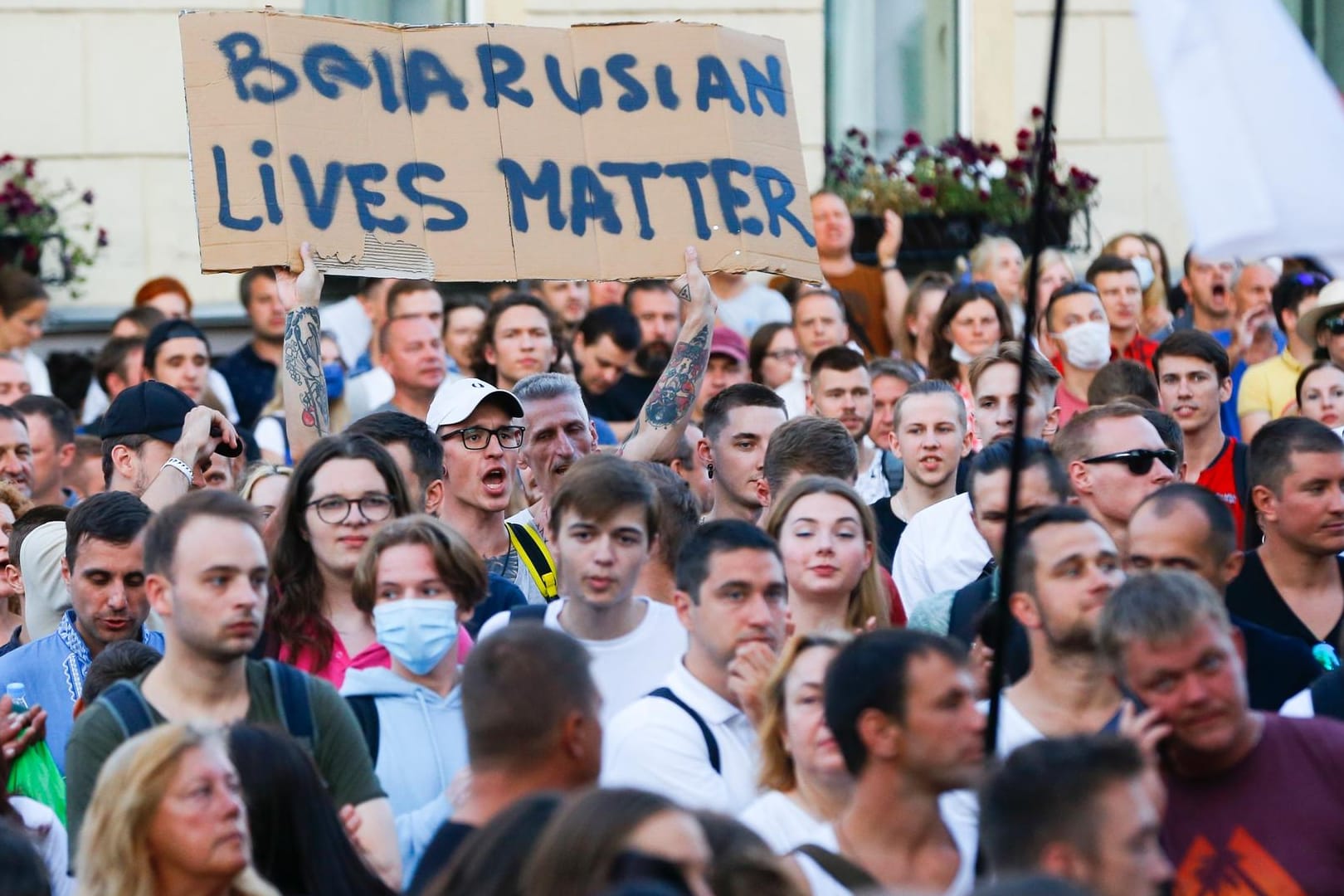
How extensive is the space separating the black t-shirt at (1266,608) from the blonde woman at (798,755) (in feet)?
5.65

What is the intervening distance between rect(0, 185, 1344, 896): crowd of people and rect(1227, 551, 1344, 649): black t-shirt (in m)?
0.01

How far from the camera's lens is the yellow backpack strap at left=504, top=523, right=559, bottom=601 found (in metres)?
6.78

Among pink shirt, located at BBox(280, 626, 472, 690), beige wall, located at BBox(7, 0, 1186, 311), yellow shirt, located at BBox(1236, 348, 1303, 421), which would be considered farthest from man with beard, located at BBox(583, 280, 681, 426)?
pink shirt, located at BBox(280, 626, 472, 690)

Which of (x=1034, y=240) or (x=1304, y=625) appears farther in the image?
(x=1304, y=625)

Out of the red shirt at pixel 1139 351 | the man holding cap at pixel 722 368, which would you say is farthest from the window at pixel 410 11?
the red shirt at pixel 1139 351

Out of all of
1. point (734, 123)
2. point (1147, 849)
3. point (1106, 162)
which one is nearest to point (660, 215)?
point (734, 123)

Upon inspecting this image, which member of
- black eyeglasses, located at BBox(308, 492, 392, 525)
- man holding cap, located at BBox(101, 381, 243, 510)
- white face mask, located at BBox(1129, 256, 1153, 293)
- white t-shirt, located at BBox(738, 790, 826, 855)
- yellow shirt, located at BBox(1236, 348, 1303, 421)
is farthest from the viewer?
white face mask, located at BBox(1129, 256, 1153, 293)

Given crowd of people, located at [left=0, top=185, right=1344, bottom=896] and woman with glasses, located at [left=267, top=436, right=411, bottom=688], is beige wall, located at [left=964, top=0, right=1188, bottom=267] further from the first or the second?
woman with glasses, located at [left=267, top=436, right=411, bottom=688]

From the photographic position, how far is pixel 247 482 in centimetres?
702

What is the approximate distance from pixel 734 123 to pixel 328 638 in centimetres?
251

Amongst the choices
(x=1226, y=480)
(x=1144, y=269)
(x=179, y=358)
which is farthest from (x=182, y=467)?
(x=1144, y=269)

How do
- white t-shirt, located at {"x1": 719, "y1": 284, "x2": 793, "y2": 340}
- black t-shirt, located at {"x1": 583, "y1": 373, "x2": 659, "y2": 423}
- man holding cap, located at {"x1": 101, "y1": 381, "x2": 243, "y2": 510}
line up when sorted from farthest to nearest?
1. white t-shirt, located at {"x1": 719, "y1": 284, "x2": 793, "y2": 340}
2. black t-shirt, located at {"x1": 583, "y1": 373, "x2": 659, "y2": 423}
3. man holding cap, located at {"x1": 101, "y1": 381, "x2": 243, "y2": 510}

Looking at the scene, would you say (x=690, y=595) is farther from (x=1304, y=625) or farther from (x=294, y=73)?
(x=294, y=73)

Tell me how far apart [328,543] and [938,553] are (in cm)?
199
